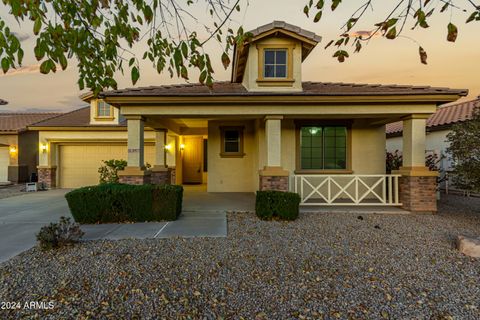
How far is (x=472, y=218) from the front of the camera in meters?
6.98

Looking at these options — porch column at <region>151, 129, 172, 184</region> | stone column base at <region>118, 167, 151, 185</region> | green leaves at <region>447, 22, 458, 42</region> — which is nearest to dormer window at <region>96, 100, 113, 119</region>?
porch column at <region>151, 129, 172, 184</region>

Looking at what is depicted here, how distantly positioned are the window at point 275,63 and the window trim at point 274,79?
9 cm

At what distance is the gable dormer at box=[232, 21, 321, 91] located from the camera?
27.2ft

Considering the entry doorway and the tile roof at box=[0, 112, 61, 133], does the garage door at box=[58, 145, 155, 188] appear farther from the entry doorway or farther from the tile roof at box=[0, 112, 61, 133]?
the tile roof at box=[0, 112, 61, 133]

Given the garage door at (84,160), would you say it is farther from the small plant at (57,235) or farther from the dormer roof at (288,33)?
the small plant at (57,235)

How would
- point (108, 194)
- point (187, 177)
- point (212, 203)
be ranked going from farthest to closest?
point (187, 177) → point (212, 203) → point (108, 194)

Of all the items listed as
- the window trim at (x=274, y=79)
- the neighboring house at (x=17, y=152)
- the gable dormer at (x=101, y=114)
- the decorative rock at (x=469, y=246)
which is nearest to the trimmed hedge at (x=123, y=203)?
the window trim at (x=274, y=79)

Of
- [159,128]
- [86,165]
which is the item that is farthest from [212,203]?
[86,165]

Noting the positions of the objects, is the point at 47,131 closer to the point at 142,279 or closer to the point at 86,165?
the point at 86,165

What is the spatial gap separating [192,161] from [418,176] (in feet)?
35.7

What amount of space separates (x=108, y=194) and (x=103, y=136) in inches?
331

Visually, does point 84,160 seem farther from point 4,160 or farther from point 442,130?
point 442,130

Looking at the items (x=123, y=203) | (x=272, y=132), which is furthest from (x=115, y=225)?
(x=272, y=132)

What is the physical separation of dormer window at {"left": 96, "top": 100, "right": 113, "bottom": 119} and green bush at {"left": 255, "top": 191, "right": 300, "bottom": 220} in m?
10.7
